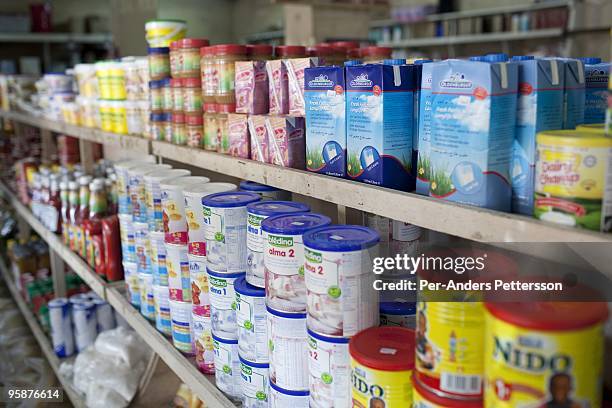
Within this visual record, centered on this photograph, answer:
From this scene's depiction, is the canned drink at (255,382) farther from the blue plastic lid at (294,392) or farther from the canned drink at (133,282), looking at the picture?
the canned drink at (133,282)

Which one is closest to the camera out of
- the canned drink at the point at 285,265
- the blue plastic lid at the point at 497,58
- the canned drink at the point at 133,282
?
the blue plastic lid at the point at 497,58

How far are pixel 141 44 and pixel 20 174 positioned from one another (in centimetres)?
146

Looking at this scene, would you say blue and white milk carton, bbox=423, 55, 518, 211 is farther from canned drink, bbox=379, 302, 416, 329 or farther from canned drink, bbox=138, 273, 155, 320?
canned drink, bbox=138, 273, 155, 320

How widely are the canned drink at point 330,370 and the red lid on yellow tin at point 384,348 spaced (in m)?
0.05

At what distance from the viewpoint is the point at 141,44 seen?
15.6 feet

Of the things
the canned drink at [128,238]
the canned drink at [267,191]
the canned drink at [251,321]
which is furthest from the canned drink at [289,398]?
the canned drink at [128,238]

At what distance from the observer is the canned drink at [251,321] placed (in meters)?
1.37

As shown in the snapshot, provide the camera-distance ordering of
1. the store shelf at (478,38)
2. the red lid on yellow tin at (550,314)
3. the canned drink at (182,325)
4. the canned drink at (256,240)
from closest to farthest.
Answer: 1. the red lid on yellow tin at (550,314)
2. the canned drink at (256,240)
3. the canned drink at (182,325)
4. the store shelf at (478,38)

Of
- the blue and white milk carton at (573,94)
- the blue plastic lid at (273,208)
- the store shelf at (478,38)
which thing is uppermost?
the store shelf at (478,38)

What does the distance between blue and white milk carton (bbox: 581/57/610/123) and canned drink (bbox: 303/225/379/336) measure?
1.64 ft

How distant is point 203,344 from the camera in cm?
167

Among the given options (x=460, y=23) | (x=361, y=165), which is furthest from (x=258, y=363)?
(x=460, y=23)

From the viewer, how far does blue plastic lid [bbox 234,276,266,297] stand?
4.49 ft

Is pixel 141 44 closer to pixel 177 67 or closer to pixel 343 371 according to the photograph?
pixel 177 67
